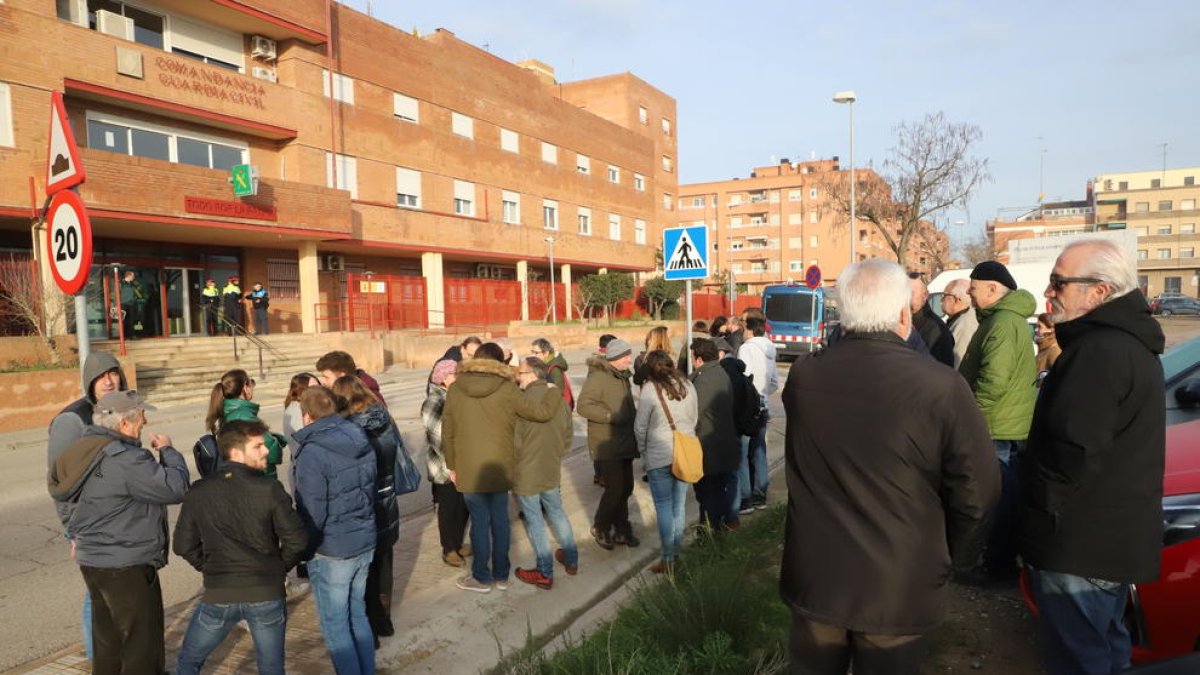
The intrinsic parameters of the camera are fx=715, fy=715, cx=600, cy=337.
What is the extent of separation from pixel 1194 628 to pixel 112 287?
22.2 meters

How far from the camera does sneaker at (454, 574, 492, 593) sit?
4.84 metres

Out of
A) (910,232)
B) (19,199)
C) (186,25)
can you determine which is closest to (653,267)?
(910,232)

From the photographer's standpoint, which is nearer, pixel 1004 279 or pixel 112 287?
pixel 1004 279

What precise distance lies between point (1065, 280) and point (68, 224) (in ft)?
15.6

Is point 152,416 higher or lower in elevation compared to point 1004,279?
lower

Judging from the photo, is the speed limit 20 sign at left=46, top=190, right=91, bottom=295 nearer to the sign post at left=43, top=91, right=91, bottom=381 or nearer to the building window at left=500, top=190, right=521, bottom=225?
A: the sign post at left=43, top=91, right=91, bottom=381

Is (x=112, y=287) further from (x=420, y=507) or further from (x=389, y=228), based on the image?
(x=420, y=507)

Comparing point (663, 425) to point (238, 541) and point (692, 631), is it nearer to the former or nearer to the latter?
point (692, 631)

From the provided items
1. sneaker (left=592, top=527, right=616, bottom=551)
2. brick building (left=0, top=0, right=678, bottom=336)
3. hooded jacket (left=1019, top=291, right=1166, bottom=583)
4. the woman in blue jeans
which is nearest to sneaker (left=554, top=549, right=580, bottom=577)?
sneaker (left=592, top=527, right=616, bottom=551)

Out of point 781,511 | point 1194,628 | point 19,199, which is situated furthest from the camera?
point 19,199

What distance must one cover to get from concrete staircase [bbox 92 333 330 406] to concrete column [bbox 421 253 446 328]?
7272 millimetres

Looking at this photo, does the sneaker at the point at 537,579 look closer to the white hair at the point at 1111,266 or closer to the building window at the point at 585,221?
the white hair at the point at 1111,266

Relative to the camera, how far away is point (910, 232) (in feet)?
105

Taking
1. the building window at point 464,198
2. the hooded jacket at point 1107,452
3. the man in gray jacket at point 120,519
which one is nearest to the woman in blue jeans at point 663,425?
the hooded jacket at point 1107,452
